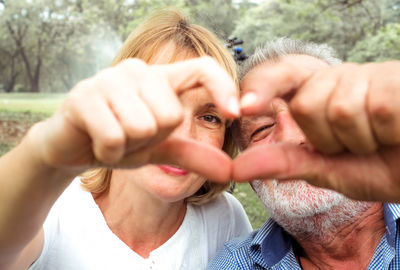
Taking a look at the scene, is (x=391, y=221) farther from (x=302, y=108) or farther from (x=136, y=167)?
(x=136, y=167)

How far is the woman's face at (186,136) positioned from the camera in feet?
5.51

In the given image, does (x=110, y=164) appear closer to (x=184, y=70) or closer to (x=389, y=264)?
(x=184, y=70)

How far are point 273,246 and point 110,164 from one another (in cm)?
138

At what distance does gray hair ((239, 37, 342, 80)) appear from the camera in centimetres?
221

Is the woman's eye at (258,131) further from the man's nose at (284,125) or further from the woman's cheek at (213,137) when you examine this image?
the woman's cheek at (213,137)

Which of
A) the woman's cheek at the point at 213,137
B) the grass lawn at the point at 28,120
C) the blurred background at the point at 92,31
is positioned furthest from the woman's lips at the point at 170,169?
the blurred background at the point at 92,31

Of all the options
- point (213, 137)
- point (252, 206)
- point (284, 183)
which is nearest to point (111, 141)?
point (213, 137)

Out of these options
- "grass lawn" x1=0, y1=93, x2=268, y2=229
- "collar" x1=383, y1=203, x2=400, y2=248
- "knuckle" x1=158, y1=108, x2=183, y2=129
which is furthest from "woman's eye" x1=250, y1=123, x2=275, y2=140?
"grass lawn" x1=0, y1=93, x2=268, y2=229

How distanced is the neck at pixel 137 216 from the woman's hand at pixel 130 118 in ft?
3.74

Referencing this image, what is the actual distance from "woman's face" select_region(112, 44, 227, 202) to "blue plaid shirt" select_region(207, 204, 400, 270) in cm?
48

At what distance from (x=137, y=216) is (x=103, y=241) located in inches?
8.9

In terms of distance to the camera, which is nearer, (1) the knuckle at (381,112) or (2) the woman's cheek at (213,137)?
(1) the knuckle at (381,112)

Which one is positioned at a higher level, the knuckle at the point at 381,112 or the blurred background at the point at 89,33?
the knuckle at the point at 381,112

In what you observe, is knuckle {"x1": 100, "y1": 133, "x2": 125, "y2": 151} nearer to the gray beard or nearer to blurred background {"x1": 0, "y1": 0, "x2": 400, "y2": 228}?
the gray beard
